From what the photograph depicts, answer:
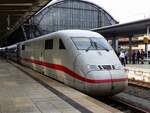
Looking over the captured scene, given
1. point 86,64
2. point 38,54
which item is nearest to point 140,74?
point 38,54

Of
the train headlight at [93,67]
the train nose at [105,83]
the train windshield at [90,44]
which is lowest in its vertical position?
the train nose at [105,83]

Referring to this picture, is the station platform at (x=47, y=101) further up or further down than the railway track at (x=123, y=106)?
further up

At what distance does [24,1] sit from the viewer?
26.9m

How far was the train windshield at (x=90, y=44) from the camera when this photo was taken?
13865mm

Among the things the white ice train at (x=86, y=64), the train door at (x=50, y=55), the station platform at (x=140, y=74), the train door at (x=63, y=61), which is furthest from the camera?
the station platform at (x=140, y=74)

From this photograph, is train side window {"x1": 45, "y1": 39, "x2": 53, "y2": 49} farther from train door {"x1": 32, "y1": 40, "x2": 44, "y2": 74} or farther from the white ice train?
train door {"x1": 32, "y1": 40, "x2": 44, "y2": 74}

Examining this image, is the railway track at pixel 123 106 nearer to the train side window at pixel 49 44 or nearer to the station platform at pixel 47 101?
the station platform at pixel 47 101

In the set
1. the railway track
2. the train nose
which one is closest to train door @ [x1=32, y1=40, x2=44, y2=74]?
the railway track

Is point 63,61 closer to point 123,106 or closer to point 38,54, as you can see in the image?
point 123,106

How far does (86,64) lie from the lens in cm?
1261

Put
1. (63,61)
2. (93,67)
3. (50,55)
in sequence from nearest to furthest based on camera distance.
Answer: (93,67), (63,61), (50,55)

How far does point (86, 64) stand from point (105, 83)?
3.26 ft

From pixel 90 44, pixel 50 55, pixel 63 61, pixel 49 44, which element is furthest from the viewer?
pixel 49 44

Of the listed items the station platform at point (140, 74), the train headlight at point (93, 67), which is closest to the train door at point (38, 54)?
the station platform at point (140, 74)
